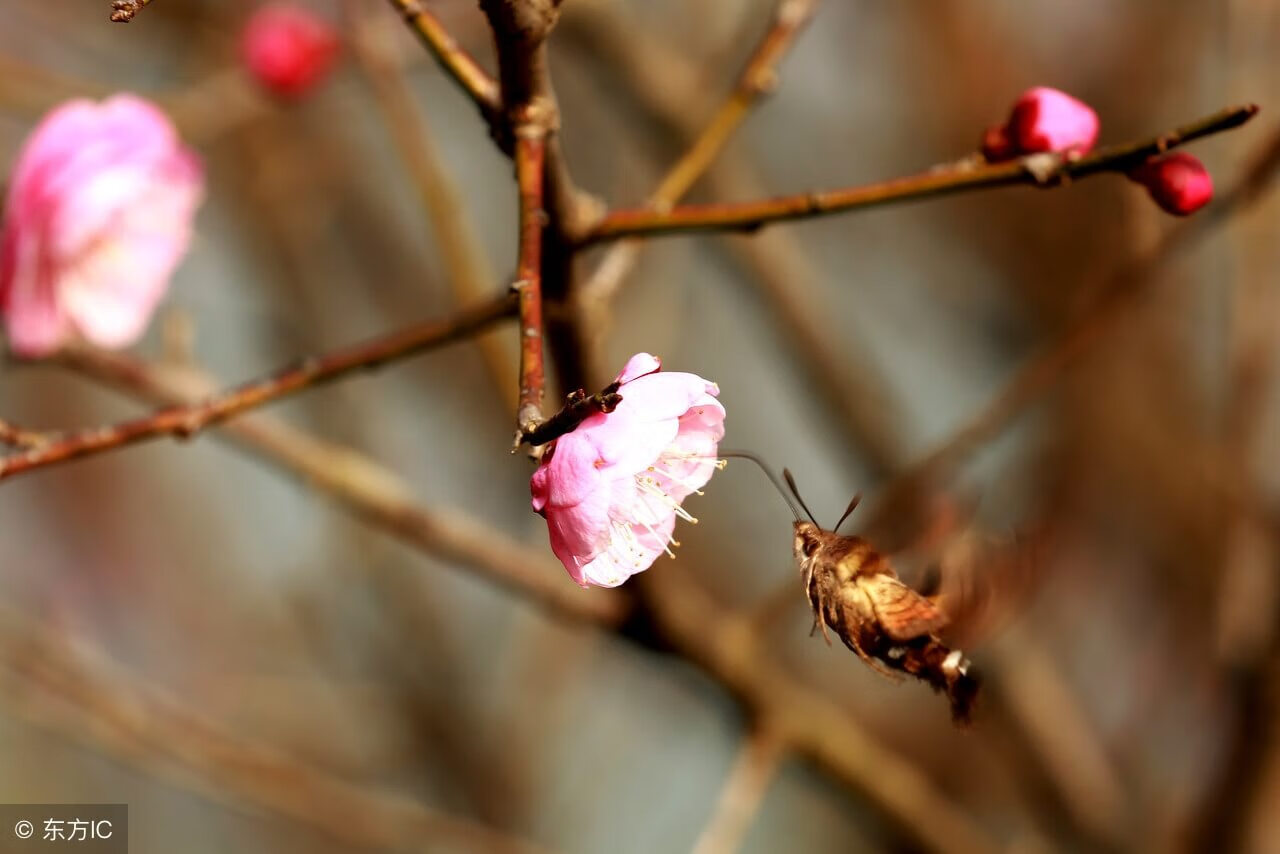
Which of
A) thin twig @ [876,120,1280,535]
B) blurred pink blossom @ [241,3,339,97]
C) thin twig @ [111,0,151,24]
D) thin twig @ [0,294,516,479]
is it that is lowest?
thin twig @ [111,0,151,24]

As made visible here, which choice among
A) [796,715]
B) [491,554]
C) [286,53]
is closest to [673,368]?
[286,53]

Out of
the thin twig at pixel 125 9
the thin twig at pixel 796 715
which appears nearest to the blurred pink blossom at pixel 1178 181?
the thin twig at pixel 125 9

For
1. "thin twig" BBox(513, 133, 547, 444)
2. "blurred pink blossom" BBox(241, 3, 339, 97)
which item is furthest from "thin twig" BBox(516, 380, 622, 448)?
"blurred pink blossom" BBox(241, 3, 339, 97)

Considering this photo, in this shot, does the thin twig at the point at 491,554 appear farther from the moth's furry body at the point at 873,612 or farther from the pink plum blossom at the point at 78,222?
the moth's furry body at the point at 873,612

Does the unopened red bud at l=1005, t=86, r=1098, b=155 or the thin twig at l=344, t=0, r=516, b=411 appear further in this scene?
the thin twig at l=344, t=0, r=516, b=411

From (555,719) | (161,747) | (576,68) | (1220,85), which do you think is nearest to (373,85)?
(161,747)

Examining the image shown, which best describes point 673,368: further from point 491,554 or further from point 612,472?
point 612,472

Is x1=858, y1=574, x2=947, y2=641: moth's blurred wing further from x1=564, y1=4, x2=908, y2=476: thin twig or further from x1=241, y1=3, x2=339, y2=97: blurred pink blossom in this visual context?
x1=241, y1=3, x2=339, y2=97: blurred pink blossom
